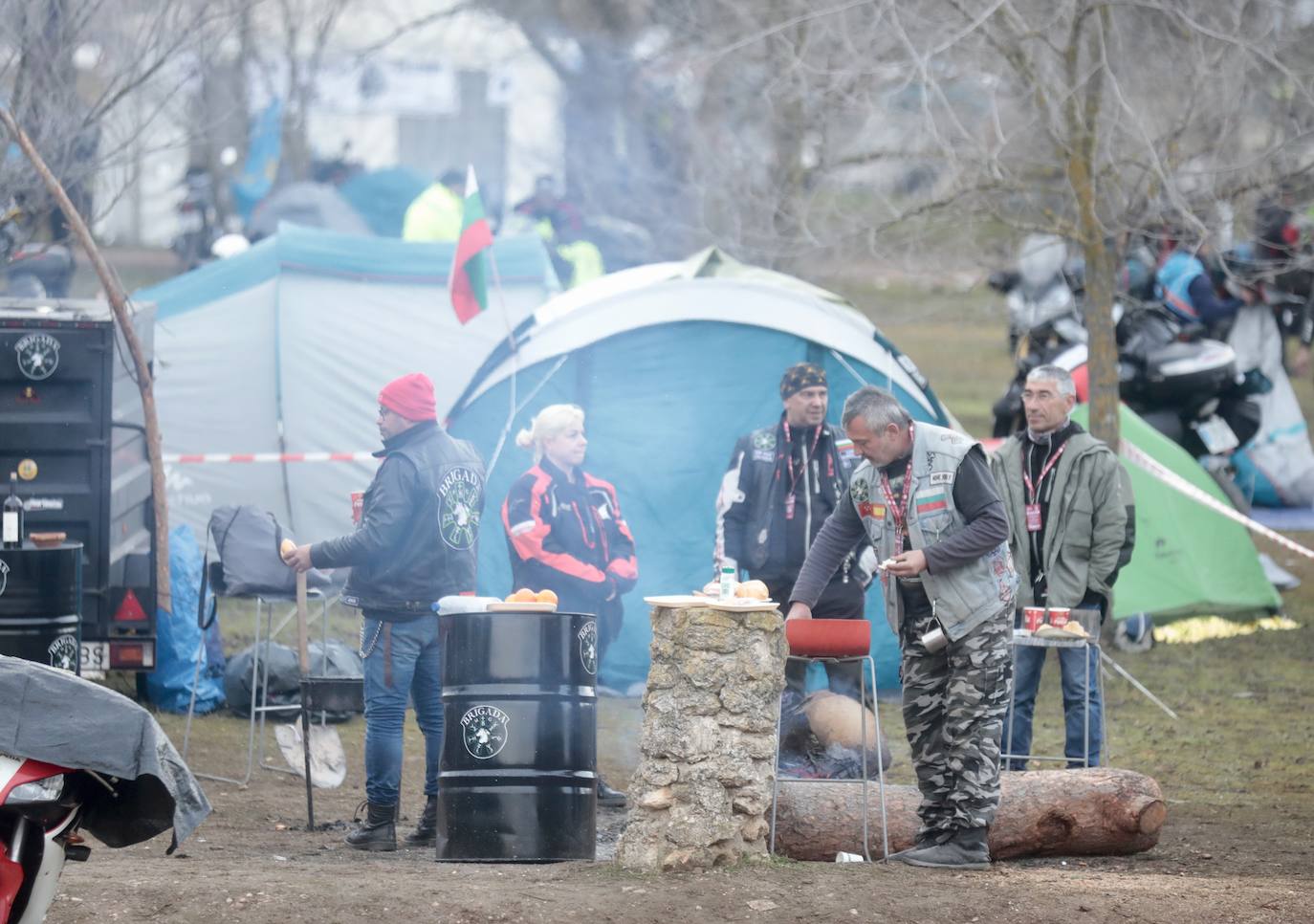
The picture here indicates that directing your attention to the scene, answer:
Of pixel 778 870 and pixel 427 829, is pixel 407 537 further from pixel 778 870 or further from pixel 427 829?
pixel 778 870

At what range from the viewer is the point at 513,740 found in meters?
6.32

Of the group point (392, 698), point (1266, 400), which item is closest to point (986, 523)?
point (392, 698)

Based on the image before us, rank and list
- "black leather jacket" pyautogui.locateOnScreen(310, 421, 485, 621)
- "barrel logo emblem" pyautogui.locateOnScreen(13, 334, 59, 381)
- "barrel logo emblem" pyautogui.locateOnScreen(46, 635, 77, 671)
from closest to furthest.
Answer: "black leather jacket" pyautogui.locateOnScreen(310, 421, 485, 621) → "barrel logo emblem" pyautogui.locateOnScreen(46, 635, 77, 671) → "barrel logo emblem" pyautogui.locateOnScreen(13, 334, 59, 381)

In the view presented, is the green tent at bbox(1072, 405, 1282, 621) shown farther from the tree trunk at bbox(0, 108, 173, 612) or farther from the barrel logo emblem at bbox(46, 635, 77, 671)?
the barrel logo emblem at bbox(46, 635, 77, 671)

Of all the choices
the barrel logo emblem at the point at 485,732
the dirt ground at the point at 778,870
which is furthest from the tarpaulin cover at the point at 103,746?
the barrel logo emblem at the point at 485,732

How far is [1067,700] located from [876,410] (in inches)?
90.1

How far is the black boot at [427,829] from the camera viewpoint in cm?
712

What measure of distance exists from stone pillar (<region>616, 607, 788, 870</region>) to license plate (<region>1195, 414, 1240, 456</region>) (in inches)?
350

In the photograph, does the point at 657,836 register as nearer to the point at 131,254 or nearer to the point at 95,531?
the point at 95,531

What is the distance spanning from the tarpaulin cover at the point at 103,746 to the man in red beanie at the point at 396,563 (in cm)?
210

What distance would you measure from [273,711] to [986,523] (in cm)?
470

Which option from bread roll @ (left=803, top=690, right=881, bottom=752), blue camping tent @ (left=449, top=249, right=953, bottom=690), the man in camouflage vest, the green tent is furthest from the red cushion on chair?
the green tent

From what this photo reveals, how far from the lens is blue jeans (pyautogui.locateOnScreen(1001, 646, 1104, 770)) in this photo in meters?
7.68

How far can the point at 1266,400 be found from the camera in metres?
16.1
